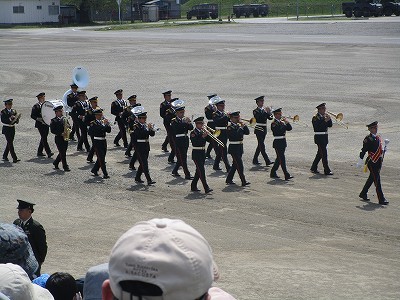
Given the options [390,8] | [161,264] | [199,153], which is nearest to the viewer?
[161,264]

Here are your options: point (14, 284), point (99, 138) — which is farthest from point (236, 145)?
point (14, 284)

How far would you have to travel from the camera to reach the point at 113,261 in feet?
8.82

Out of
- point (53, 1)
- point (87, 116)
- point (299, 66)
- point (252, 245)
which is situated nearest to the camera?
point (252, 245)

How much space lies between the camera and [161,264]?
2.60 meters

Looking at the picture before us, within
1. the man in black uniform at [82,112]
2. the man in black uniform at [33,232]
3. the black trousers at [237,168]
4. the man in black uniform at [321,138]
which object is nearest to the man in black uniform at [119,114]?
the man in black uniform at [82,112]

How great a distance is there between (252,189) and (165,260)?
43.3 feet

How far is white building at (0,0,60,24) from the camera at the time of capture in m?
73.6

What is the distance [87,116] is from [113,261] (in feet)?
55.3

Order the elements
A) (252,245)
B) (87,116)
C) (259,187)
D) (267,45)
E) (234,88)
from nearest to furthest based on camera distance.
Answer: (252,245)
(259,187)
(87,116)
(234,88)
(267,45)

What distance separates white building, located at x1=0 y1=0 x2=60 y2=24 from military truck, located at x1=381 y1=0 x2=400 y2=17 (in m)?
30.8

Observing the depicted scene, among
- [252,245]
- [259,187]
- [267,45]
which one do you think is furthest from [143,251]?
[267,45]

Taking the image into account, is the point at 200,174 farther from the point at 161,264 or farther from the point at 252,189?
the point at 161,264

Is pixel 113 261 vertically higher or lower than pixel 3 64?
higher

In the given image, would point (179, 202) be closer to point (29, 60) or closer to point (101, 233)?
point (101, 233)
